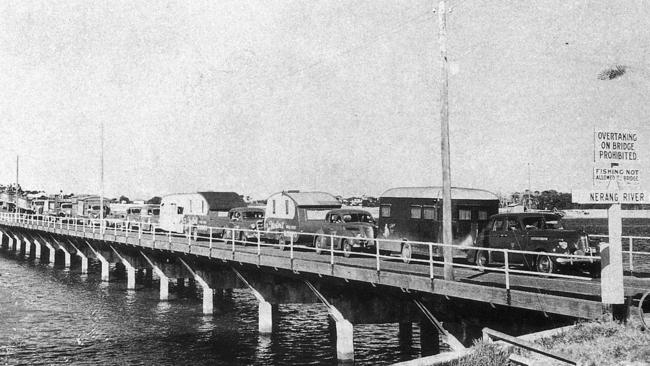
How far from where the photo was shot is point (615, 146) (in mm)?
11227

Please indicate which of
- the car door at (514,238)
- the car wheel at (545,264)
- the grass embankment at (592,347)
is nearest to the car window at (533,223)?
the car door at (514,238)

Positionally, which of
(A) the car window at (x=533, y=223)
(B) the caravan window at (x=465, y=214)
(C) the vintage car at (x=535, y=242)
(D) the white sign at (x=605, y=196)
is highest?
(D) the white sign at (x=605, y=196)

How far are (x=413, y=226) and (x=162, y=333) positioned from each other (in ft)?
35.9

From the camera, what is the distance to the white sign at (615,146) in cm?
1108

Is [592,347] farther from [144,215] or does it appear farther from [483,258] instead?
[144,215]

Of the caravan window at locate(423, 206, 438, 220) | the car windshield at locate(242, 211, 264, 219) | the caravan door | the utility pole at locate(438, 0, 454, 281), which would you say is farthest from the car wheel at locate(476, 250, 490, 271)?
the caravan door

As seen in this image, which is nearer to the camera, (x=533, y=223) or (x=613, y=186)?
(x=613, y=186)

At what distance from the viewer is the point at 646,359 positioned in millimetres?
8430

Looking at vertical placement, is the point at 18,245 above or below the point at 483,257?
below

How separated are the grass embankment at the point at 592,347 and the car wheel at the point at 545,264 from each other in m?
5.92

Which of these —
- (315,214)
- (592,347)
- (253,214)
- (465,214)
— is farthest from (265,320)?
(592,347)

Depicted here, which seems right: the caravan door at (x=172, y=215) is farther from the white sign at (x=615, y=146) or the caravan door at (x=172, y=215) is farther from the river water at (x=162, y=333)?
the white sign at (x=615, y=146)

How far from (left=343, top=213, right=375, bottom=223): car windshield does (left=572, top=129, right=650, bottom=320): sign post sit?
14499 millimetres

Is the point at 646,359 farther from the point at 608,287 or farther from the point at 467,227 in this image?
the point at 467,227
